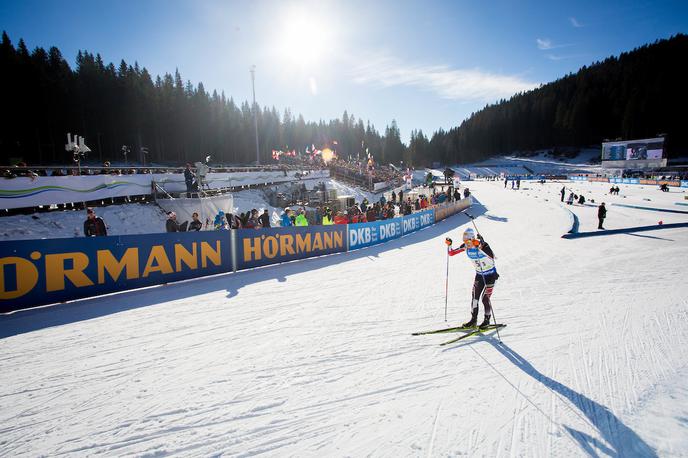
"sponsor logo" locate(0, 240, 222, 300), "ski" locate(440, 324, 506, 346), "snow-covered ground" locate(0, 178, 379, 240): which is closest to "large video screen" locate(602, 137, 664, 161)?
"snow-covered ground" locate(0, 178, 379, 240)

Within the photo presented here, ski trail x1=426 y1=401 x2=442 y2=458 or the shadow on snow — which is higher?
ski trail x1=426 y1=401 x2=442 y2=458

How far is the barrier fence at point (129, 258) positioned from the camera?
6.87m

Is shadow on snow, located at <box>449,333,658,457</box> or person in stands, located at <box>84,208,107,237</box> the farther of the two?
person in stands, located at <box>84,208,107,237</box>

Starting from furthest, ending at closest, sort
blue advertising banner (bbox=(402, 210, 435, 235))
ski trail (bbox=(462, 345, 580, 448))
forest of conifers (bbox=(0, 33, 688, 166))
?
forest of conifers (bbox=(0, 33, 688, 166)) → blue advertising banner (bbox=(402, 210, 435, 235)) → ski trail (bbox=(462, 345, 580, 448))

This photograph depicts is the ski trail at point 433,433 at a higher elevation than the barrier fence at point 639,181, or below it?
below

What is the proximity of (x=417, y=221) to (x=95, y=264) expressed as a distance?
52.7 feet

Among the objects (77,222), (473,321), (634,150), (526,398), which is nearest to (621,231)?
(473,321)

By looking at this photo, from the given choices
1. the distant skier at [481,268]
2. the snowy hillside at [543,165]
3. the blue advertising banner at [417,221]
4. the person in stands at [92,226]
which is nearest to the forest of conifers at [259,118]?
the snowy hillside at [543,165]

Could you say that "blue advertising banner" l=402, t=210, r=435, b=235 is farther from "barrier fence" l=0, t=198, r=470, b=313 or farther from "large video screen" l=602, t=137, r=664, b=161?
"large video screen" l=602, t=137, r=664, b=161

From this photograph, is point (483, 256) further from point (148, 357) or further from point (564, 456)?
point (148, 357)

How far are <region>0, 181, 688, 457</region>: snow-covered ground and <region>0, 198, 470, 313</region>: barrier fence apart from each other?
43 cm

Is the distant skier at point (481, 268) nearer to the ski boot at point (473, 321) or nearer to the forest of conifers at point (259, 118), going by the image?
the ski boot at point (473, 321)

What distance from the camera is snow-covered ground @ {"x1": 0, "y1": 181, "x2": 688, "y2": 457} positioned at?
11.4 feet

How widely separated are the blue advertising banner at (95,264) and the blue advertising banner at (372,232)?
6077mm
